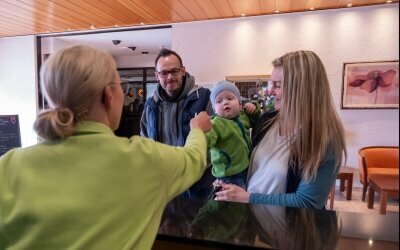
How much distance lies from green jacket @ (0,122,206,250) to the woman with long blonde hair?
49 cm

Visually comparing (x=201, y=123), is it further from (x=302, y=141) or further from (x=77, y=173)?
(x=77, y=173)

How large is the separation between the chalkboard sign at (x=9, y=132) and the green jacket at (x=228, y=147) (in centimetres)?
259

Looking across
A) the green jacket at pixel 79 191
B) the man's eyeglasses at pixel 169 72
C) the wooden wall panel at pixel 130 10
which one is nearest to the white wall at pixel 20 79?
the wooden wall panel at pixel 130 10

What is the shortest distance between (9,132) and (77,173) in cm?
296

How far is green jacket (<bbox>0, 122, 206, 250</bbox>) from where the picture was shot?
0.65 meters

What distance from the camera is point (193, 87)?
1938 millimetres

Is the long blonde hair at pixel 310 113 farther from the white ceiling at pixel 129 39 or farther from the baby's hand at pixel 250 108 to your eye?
the white ceiling at pixel 129 39

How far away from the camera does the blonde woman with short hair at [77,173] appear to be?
65 cm

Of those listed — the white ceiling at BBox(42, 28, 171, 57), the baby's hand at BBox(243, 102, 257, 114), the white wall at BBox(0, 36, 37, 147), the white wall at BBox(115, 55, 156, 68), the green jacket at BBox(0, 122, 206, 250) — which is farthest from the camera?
the white wall at BBox(115, 55, 156, 68)

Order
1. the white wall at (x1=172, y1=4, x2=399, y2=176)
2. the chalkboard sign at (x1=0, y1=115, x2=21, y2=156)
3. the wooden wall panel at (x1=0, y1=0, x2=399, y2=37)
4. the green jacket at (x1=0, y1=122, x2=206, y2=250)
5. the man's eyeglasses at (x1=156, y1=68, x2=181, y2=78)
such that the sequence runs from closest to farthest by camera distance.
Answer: the green jacket at (x1=0, y1=122, x2=206, y2=250), the man's eyeglasses at (x1=156, y1=68, x2=181, y2=78), the chalkboard sign at (x1=0, y1=115, x2=21, y2=156), the wooden wall panel at (x1=0, y1=0, x2=399, y2=37), the white wall at (x1=172, y1=4, x2=399, y2=176)

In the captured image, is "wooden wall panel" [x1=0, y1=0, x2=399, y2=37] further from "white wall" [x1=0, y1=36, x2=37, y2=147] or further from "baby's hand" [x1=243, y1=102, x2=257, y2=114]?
"baby's hand" [x1=243, y1=102, x2=257, y2=114]

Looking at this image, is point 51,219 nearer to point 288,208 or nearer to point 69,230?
point 69,230

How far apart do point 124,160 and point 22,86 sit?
18.3ft

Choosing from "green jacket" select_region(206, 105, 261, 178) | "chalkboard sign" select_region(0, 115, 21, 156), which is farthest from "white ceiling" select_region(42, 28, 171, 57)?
"green jacket" select_region(206, 105, 261, 178)
